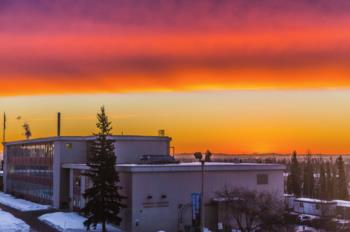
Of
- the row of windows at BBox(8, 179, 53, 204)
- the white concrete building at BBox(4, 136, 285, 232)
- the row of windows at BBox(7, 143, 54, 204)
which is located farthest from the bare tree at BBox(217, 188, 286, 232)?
the row of windows at BBox(7, 143, 54, 204)

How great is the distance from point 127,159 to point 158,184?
15.8m

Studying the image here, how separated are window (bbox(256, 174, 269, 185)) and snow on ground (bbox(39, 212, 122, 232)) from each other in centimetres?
1642

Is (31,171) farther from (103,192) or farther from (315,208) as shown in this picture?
(315,208)

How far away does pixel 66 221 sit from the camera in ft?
164

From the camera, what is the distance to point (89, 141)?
6391cm

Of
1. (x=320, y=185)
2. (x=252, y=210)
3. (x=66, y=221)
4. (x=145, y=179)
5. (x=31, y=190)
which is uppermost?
(x=145, y=179)

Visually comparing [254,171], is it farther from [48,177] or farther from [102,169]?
[48,177]

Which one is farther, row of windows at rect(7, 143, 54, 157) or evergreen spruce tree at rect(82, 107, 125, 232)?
row of windows at rect(7, 143, 54, 157)

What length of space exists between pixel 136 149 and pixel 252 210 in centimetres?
2142

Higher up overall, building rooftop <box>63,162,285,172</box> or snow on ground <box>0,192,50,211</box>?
building rooftop <box>63,162,285,172</box>

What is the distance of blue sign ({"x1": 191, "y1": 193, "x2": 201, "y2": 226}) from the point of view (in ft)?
148

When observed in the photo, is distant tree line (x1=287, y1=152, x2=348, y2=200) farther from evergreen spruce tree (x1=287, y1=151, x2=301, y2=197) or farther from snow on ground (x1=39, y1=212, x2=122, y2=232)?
snow on ground (x1=39, y1=212, x2=122, y2=232)

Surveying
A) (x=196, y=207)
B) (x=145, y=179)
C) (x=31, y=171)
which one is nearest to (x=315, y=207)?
(x=196, y=207)

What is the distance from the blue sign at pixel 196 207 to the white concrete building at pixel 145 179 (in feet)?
8.26
